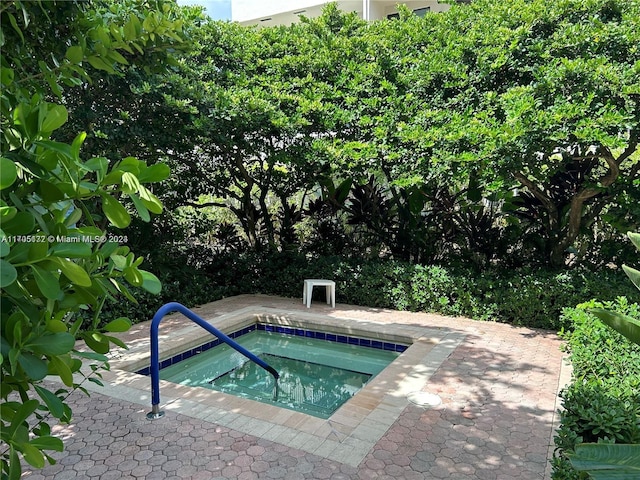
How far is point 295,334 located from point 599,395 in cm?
518

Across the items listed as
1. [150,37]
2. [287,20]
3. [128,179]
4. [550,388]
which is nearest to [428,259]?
[550,388]

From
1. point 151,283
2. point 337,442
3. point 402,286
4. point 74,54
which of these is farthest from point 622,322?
point 402,286

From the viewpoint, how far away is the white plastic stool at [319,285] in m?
8.70

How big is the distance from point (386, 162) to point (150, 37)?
6.15 meters

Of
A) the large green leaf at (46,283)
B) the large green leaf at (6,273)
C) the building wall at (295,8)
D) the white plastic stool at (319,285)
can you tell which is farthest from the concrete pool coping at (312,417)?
the building wall at (295,8)

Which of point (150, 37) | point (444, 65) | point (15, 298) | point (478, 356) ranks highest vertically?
point (444, 65)

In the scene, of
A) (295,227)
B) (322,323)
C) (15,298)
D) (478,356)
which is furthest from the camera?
(295,227)

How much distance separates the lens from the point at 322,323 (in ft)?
24.4

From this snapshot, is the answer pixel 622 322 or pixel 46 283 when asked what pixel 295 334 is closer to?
pixel 622 322

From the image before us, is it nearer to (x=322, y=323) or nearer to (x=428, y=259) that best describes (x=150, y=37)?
(x=322, y=323)

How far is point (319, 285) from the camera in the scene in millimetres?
8883

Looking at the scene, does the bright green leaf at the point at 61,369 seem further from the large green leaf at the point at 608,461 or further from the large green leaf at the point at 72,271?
the large green leaf at the point at 608,461

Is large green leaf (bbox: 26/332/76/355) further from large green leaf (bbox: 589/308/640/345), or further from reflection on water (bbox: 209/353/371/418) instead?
reflection on water (bbox: 209/353/371/418)

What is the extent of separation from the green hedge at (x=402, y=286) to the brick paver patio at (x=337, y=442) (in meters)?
2.20
